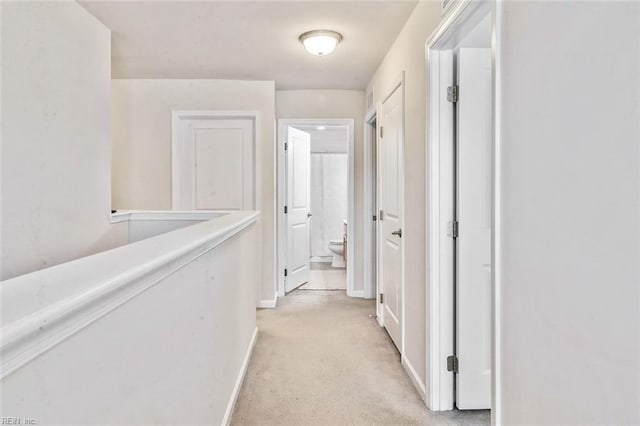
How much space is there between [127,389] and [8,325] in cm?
45

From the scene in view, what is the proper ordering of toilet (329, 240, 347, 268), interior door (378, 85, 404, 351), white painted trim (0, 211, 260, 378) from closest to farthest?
white painted trim (0, 211, 260, 378) < interior door (378, 85, 404, 351) < toilet (329, 240, 347, 268)

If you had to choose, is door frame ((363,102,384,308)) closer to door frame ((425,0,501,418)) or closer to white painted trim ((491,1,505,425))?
door frame ((425,0,501,418))

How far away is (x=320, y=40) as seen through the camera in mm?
2867

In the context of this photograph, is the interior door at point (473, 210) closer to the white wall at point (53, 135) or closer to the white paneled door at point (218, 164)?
the white wall at point (53, 135)

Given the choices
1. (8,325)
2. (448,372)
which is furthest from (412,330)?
(8,325)

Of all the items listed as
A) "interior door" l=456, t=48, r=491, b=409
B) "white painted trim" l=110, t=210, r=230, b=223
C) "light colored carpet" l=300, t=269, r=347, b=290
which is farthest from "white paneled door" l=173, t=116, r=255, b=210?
"interior door" l=456, t=48, r=491, b=409

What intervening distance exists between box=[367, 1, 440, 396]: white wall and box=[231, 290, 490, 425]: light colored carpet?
20cm

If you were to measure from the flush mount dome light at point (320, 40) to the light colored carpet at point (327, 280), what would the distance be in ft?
9.72

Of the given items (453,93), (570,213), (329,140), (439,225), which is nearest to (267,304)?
(439,225)

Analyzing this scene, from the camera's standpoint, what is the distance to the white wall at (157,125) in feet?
13.2

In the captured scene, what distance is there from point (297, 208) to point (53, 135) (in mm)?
2902

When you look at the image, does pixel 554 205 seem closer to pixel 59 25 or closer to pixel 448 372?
pixel 448 372

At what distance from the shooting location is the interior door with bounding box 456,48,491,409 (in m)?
2.04

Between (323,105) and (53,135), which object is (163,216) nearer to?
(53,135)
